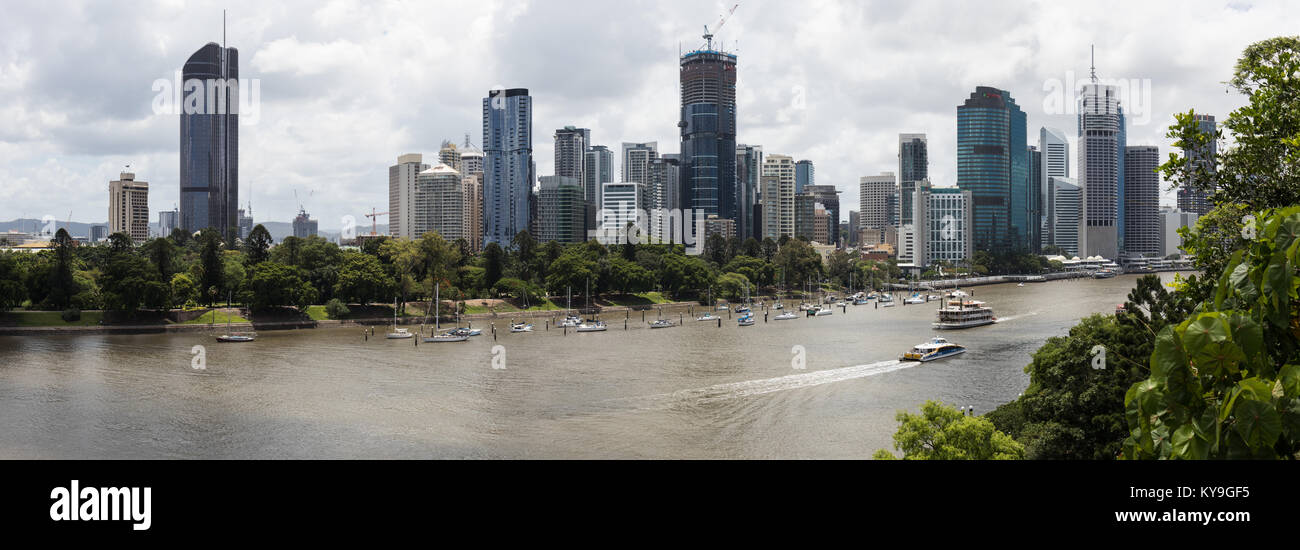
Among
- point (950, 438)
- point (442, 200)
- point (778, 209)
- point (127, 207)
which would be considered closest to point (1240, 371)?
point (950, 438)

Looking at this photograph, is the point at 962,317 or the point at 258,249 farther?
the point at 258,249

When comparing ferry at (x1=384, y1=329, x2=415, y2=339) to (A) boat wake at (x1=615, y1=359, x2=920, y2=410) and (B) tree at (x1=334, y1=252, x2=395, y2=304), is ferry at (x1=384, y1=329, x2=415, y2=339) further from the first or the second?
(A) boat wake at (x1=615, y1=359, x2=920, y2=410)

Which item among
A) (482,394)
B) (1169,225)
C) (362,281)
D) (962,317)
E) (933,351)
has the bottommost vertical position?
(482,394)

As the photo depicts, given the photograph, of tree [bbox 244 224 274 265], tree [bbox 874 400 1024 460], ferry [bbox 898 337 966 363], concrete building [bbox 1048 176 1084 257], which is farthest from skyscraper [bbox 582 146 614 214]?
tree [bbox 874 400 1024 460]

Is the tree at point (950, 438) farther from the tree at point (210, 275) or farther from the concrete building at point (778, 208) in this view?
the concrete building at point (778, 208)

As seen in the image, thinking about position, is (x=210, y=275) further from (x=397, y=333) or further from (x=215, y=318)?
(x=397, y=333)

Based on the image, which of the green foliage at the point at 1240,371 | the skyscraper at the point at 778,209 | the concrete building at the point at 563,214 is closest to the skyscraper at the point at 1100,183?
the skyscraper at the point at 778,209
